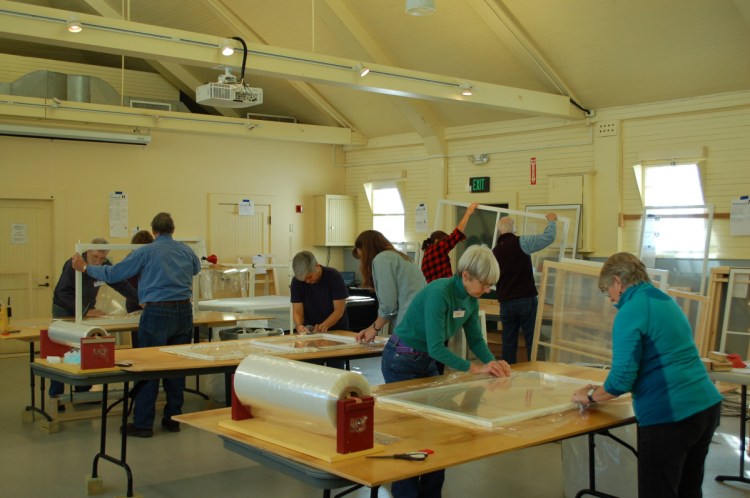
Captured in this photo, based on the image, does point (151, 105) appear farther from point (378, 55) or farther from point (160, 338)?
point (160, 338)

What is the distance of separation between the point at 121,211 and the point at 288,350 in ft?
19.8

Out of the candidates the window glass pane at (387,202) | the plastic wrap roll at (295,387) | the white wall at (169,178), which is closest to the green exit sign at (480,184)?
the window glass pane at (387,202)

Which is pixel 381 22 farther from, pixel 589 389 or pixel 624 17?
pixel 589 389

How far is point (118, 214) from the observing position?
33.9 ft

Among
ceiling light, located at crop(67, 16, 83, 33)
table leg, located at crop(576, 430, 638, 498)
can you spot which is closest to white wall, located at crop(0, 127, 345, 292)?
ceiling light, located at crop(67, 16, 83, 33)

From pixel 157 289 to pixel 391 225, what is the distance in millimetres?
6297

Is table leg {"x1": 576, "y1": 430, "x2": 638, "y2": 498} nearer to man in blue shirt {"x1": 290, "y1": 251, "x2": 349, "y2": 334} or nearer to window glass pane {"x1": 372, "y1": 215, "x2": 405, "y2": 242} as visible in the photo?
man in blue shirt {"x1": 290, "y1": 251, "x2": 349, "y2": 334}

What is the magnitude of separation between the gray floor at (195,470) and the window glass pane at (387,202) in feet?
20.1

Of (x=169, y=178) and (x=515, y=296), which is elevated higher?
(x=169, y=178)

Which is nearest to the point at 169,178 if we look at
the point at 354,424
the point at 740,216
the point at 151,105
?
the point at 151,105

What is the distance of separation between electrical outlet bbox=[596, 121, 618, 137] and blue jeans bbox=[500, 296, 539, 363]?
2876 millimetres

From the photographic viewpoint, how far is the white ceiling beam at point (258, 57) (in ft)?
20.2

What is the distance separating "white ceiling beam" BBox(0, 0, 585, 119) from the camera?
6160 mm

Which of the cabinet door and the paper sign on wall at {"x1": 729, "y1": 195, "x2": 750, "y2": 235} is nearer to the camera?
the paper sign on wall at {"x1": 729, "y1": 195, "x2": 750, "y2": 235}
